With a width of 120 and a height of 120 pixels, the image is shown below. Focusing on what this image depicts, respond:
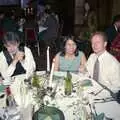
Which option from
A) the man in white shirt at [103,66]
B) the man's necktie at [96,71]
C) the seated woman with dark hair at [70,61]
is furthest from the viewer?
the seated woman with dark hair at [70,61]

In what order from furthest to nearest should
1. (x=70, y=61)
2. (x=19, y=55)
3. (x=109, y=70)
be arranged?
(x=70, y=61)
(x=19, y=55)
(x=109, y=70)

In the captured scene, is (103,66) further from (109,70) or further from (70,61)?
(70,61)

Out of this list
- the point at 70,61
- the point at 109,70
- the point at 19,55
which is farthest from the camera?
the point at 70,61

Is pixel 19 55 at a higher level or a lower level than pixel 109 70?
higher

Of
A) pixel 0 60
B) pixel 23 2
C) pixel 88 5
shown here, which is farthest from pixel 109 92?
pixel 23 2

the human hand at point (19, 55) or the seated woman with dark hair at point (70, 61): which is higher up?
the human hand at point (19, 55)

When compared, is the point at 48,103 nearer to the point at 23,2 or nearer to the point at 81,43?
the point at 81,43

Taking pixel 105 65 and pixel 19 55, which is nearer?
pixel 105 65

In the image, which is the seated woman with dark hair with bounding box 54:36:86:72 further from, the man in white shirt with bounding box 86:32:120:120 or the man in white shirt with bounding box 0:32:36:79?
the man in white shirt with bounding box 0:32:36:79

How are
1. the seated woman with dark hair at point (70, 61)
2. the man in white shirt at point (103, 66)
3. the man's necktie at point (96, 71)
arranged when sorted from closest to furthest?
the man in white shirt at point (103, 66) < the man's necktie at point (96, 71) < the seated woman with dark hair at point (70, 61)

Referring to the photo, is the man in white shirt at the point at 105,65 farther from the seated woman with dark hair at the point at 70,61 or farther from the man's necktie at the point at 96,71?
the seated woman with dark hair at the point at 70,61

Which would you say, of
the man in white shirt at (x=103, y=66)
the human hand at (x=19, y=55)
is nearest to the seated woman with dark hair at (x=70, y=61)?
the man in white shirt at (x=103, y=66)

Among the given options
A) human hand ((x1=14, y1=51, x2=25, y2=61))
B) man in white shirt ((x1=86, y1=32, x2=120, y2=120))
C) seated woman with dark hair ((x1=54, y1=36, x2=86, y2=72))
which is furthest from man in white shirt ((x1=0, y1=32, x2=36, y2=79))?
man in white shirt ((x1=86, y1=32, x2=120, y2=120))

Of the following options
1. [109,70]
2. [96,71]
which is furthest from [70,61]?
[109,70]
